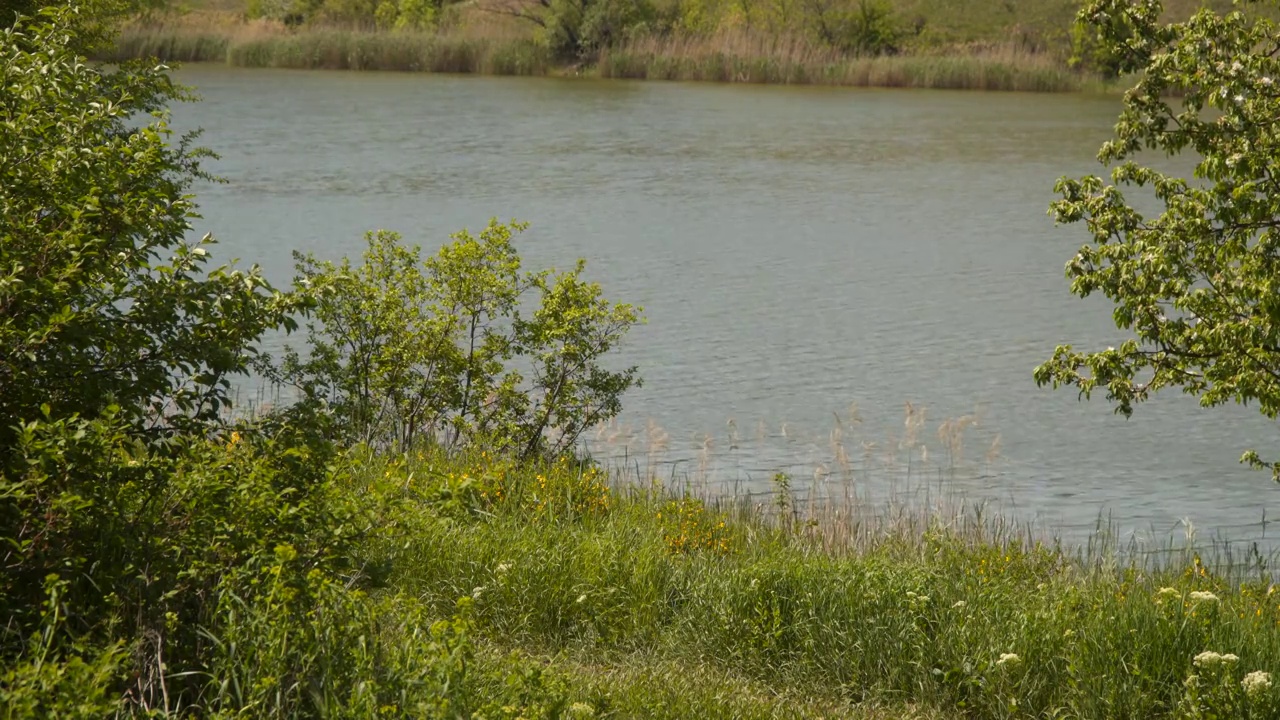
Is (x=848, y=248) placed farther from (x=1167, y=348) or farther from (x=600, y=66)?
(x=600, y=66)

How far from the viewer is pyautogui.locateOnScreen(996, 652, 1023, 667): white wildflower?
6418 mm

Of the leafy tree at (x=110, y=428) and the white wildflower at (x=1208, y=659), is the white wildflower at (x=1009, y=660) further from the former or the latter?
the leafy tree at (x=110, y=428)

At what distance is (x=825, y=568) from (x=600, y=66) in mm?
54437

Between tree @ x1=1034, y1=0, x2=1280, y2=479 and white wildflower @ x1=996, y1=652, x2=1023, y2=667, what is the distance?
3308 mm

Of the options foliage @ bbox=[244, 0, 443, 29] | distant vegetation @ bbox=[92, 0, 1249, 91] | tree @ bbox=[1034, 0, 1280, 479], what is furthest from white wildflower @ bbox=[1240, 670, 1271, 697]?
foliage @ bbox=[244, 0, 443, 29]

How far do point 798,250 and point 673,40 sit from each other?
3704 cm

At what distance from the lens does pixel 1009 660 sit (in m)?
6.50

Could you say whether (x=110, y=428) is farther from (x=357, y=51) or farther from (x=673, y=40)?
(x=357, y=51)

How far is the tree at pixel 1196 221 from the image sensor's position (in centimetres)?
915

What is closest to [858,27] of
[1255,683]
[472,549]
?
[472,549]

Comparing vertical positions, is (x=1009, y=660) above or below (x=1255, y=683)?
below

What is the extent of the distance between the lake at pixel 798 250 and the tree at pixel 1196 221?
235 cm

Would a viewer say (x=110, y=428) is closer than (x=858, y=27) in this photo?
Yes

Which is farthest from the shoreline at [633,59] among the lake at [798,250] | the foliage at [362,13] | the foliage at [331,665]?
the foliage at [331,665]
